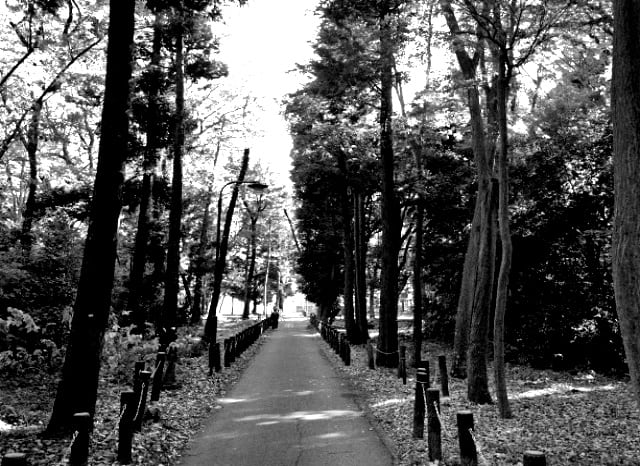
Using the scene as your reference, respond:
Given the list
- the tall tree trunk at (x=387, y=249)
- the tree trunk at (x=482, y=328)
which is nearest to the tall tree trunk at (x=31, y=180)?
the tall tree trunk at (x=387, y=249)

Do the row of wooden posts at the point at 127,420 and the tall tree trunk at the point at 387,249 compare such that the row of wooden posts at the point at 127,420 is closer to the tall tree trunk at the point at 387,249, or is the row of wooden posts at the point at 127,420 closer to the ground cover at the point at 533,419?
the ground cover at the point at 533,419

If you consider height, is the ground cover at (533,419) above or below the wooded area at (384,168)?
below

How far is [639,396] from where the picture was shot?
202 inches

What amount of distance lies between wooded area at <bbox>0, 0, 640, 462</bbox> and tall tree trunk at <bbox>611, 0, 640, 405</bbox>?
0.8 inches

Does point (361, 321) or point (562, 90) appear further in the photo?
point (361, 321)

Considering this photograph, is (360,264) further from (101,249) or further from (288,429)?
(101,249)

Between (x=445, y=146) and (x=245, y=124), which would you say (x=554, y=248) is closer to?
(x=445, y=146)

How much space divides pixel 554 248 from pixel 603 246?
169 cm

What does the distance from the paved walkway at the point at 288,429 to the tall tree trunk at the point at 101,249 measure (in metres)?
1.81

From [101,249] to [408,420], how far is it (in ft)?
19.7

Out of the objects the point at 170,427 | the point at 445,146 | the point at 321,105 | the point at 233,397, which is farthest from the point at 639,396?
the point at 445,146

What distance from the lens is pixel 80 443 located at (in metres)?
5.37

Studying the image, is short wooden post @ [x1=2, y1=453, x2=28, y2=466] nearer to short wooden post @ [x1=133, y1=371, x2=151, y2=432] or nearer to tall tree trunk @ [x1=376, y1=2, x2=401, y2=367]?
short wooden post @ [x1=133, y1=371, x2=151, y2=432]

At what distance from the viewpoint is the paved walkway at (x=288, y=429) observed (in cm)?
725
